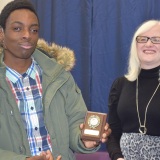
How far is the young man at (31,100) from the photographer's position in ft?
4.09

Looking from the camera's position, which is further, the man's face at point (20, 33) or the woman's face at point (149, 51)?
the woman's face at point (149, 51)

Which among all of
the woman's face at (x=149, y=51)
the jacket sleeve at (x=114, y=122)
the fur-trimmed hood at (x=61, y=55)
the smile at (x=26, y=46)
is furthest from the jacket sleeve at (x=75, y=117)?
the woman's face at (x=149, y=51)

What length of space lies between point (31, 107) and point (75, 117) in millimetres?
210

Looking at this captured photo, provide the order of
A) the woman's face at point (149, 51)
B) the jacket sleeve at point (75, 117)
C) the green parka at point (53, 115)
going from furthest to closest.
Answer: the woman's face at point (149, 51)
the jacket sleeve at point (75, 117)
the green parka at point (53, 115)

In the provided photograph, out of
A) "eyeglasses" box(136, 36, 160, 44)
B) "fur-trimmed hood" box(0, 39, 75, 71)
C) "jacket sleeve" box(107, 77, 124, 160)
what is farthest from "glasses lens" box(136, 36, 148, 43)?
"fur-trimmed hood" box(0, 39, 75, 71)

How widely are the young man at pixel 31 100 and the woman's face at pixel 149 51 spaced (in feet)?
2.04

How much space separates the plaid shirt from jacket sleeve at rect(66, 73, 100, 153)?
Result: 0.13 meters

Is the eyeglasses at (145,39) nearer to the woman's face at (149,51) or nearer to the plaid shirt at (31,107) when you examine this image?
the woman's face at (149,51)

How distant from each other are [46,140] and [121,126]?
0.75m

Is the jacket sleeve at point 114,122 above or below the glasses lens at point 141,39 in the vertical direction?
below

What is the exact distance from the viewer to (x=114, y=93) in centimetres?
199

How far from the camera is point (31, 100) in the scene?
1.31 metres

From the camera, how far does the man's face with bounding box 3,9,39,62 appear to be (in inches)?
51.0

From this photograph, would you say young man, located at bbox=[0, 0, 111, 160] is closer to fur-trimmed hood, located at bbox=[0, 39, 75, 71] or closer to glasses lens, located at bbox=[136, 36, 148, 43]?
fur-trimmed hood, located at bbox=[0, 39, 75, 71]
